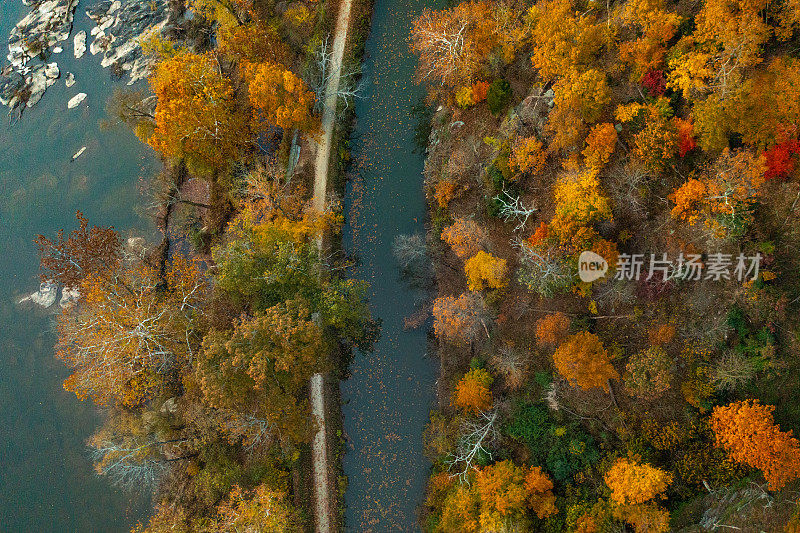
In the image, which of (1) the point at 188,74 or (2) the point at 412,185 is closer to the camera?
(1) the point at 188,74

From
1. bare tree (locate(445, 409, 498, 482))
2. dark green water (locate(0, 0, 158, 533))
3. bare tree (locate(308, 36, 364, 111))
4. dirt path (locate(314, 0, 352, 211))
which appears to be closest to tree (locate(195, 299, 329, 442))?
bare tree (locate(445, 409, 498, 482))

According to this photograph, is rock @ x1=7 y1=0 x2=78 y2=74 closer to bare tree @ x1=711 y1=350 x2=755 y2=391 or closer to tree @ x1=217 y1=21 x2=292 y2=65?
tree @ x1=217 y1=21 x2=292 y2=65

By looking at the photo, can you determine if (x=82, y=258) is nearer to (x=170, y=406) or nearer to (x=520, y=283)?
(x=170, y=406)

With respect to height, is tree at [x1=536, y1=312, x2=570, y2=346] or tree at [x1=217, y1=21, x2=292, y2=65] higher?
tree at [x1=217, y1=21, x2=292, y2=65]

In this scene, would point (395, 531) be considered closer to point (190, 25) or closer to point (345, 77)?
point (345, 77)

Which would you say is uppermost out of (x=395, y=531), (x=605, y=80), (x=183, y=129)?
(x=183, y=129)

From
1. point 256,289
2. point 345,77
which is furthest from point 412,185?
point 256,289
